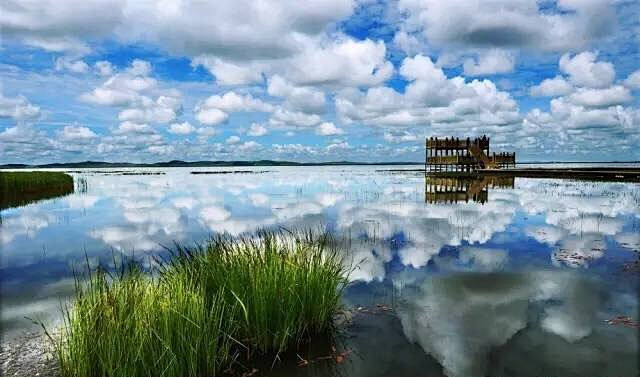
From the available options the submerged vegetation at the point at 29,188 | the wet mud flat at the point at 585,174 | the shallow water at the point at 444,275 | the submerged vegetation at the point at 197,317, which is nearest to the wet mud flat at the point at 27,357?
the submerged vegetation at the point at 197,317

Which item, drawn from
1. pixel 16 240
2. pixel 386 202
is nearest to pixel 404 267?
pixel 16 240

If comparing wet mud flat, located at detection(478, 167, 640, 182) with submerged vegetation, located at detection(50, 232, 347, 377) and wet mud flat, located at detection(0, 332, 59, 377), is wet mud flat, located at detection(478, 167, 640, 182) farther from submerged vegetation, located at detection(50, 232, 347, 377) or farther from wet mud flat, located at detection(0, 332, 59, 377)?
wet mud flat, located at detection(0, 332, 59, 377)

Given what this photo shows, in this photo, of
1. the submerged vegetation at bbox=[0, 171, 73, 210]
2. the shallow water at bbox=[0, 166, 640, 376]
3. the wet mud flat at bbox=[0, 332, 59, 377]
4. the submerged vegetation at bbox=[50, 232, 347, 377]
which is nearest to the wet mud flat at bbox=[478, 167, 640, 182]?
the shallow water at bbox=[0, 166, 640, 376]

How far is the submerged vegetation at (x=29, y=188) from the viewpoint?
35041 mm

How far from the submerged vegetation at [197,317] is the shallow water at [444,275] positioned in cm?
70

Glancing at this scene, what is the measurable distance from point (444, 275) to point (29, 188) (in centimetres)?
4265

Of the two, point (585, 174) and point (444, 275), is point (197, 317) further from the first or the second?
point (585, 174)

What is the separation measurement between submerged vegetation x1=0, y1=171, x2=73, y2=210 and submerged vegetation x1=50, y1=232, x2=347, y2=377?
30282 mm

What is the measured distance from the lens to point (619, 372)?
6418 mm

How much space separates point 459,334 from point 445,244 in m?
8.28

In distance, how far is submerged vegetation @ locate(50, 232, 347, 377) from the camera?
566 centimetres

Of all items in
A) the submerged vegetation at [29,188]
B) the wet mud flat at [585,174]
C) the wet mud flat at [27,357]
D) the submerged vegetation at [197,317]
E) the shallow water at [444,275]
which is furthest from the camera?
the wet mud flat at [585,174]

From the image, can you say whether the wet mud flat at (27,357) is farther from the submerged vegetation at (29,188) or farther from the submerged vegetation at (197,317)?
the submerged vegetation at (29,188)

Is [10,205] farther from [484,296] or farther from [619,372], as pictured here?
[619,372]
